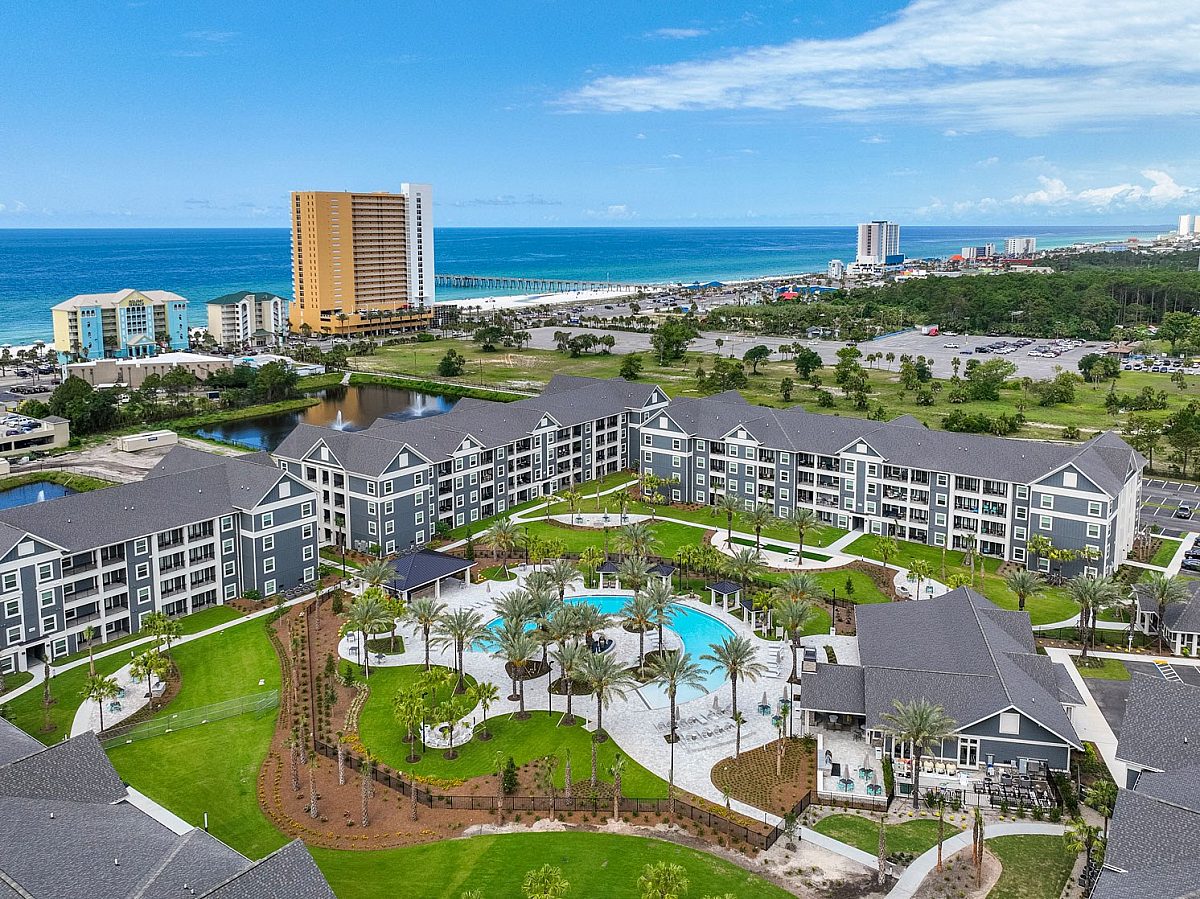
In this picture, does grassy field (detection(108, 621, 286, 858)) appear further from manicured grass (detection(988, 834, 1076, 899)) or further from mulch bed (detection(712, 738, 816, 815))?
manicured grass (detection(988, 834, 1076, 899))

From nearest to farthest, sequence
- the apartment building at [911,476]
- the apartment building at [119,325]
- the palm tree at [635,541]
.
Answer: the palm tree at [635,541], the apartment building at [911,476], the apartment building at [119,325]

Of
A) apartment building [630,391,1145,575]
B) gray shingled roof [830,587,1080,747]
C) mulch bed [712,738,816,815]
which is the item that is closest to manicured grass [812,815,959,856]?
mulch bed [712,738,816,815]

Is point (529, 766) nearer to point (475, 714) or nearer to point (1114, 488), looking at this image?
point (475, 714)

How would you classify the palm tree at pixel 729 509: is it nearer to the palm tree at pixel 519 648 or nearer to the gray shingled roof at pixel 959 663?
the gray shingled roof at pixel 959 663

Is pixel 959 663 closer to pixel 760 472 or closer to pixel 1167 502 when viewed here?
pixel 760 472

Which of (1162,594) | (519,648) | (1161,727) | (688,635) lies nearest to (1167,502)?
(1162,594)

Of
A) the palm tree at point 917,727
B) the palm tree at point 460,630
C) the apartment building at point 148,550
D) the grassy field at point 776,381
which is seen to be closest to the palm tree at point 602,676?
the palm tree at point 460,630
